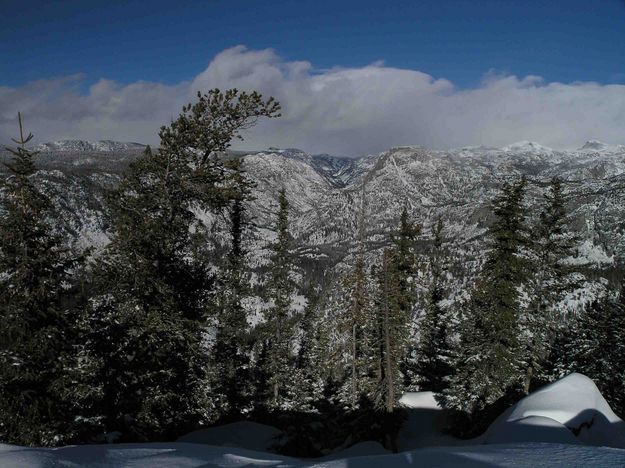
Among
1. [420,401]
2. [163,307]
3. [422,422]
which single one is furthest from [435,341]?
[163,307]

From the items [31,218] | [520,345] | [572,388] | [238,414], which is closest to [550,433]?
[572,388]

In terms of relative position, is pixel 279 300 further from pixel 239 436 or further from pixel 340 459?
pixel 340 459

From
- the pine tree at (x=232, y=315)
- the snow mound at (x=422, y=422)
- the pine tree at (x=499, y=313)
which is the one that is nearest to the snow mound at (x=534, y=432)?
the pine tree at (x=499, y=313)

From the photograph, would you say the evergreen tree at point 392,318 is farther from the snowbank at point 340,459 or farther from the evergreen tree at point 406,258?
the snowbank at point 340,459

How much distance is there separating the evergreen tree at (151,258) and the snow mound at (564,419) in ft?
27.4

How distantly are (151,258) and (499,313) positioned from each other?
1855cm

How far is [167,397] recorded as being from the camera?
12688mm

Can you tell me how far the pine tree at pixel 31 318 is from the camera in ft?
34.3

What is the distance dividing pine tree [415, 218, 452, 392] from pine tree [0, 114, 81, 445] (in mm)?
27538

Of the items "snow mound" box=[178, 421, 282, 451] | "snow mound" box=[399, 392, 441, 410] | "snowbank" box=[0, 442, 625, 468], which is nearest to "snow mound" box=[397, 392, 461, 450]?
"snow mound" box=[399, 392, 441, 410]

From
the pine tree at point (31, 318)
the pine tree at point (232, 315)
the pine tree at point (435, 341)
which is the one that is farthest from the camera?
the pine tree at point (435, 341)

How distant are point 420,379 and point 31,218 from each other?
2937cm

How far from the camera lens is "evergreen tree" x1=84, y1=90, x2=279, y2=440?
12031mm

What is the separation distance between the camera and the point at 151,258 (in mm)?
12406
